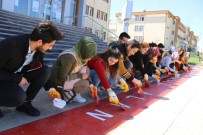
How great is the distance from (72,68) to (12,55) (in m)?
1.15

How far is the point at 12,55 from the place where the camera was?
244 centimetres

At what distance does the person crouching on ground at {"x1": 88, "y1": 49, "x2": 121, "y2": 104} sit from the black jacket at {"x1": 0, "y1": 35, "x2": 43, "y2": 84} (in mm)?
1387

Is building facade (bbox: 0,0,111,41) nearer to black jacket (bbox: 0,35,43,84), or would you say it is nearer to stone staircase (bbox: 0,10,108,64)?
stone staircase (bbox: 0,10,108,64)

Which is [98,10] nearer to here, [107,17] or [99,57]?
[107,17]

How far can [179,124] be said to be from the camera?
329 cm

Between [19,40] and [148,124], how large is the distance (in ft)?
5.97

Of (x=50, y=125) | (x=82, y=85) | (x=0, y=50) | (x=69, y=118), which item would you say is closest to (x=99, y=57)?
(x=82, y=85)

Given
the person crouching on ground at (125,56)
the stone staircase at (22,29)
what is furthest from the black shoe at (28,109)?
the stone staircase at (22,29)

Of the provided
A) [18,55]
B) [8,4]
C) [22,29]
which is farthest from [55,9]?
[18,55]

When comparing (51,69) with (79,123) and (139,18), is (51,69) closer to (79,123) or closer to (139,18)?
(79,123)

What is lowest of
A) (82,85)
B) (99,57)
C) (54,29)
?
(82,85)

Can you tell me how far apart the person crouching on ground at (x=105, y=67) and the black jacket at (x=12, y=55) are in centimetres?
139

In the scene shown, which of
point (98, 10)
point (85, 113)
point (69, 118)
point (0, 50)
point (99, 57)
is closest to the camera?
point (0, 50)

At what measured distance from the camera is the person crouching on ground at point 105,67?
3742mm
